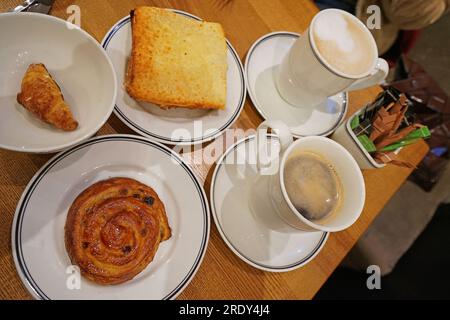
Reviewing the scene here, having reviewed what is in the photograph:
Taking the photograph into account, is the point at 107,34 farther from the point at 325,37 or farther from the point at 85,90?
the point at 325,37

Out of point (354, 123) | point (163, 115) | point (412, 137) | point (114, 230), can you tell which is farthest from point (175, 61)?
point (412, 137)

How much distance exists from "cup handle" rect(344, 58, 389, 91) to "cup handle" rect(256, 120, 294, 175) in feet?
1.08

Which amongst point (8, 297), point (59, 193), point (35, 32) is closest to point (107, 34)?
point (35, 32)

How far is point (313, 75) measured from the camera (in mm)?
1083

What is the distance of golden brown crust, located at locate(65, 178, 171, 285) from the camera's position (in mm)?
837

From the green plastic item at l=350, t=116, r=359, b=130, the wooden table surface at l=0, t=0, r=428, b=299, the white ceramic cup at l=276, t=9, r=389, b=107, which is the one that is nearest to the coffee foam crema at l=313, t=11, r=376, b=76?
the white ceramic cup at l=276, t=9, r=389, b=107

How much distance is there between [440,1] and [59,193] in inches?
70.7

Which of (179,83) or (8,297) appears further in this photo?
(179,83)

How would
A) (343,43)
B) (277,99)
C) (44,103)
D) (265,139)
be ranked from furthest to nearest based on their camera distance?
(277,99) < (343,43) < (265,139) < (44,103)

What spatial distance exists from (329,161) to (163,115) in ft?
1.58

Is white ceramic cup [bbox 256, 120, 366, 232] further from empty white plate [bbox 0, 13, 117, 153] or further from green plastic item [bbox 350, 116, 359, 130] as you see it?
empty white plate [bbox 0, 13, 117, 153]

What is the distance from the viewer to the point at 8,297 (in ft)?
2.76

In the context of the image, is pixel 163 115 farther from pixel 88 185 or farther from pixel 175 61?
pixel 88 185

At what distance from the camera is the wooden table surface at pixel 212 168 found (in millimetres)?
913
